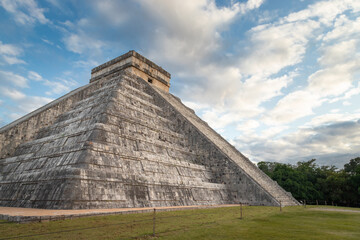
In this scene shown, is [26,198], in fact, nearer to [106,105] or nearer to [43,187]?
[43,187]

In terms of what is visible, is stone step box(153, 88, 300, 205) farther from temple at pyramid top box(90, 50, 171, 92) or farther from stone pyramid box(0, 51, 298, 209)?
temple at pyramid top box(90, 50, 171, 92)

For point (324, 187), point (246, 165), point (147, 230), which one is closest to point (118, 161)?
point (147, 230)

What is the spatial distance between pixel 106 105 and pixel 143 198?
17.8 ft

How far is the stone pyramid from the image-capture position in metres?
8.53

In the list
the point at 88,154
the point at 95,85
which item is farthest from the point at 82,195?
the point at 95,85

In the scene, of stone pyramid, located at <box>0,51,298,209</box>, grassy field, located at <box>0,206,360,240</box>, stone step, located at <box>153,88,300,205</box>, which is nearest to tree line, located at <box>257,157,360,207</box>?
stone step, located at <box>153,88,300,205</box>

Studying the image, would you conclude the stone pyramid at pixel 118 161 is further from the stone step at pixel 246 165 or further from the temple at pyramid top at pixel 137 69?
the temple at pyramid top at pixel 137 69

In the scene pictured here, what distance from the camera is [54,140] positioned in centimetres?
1184

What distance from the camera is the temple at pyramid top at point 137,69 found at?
853 inches

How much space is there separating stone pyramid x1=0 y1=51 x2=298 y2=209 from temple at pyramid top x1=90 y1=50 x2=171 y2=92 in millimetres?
3804

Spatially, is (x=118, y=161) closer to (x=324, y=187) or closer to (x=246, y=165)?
(x=246, y=165)

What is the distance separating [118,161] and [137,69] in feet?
44.6

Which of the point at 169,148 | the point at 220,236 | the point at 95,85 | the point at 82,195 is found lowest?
the point at 220,236

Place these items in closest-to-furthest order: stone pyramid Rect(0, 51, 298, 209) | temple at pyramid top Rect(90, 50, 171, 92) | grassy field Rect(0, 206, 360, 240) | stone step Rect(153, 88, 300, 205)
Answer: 1. grassy field Rect(0, 206, 360, 240)
2. stone pyramid Rect(0, 51, 298, 209)
3. stone step Rect(153, 88, 300, 205)
4. temple at pyramid top Rect(90, 50, 171, 92)
